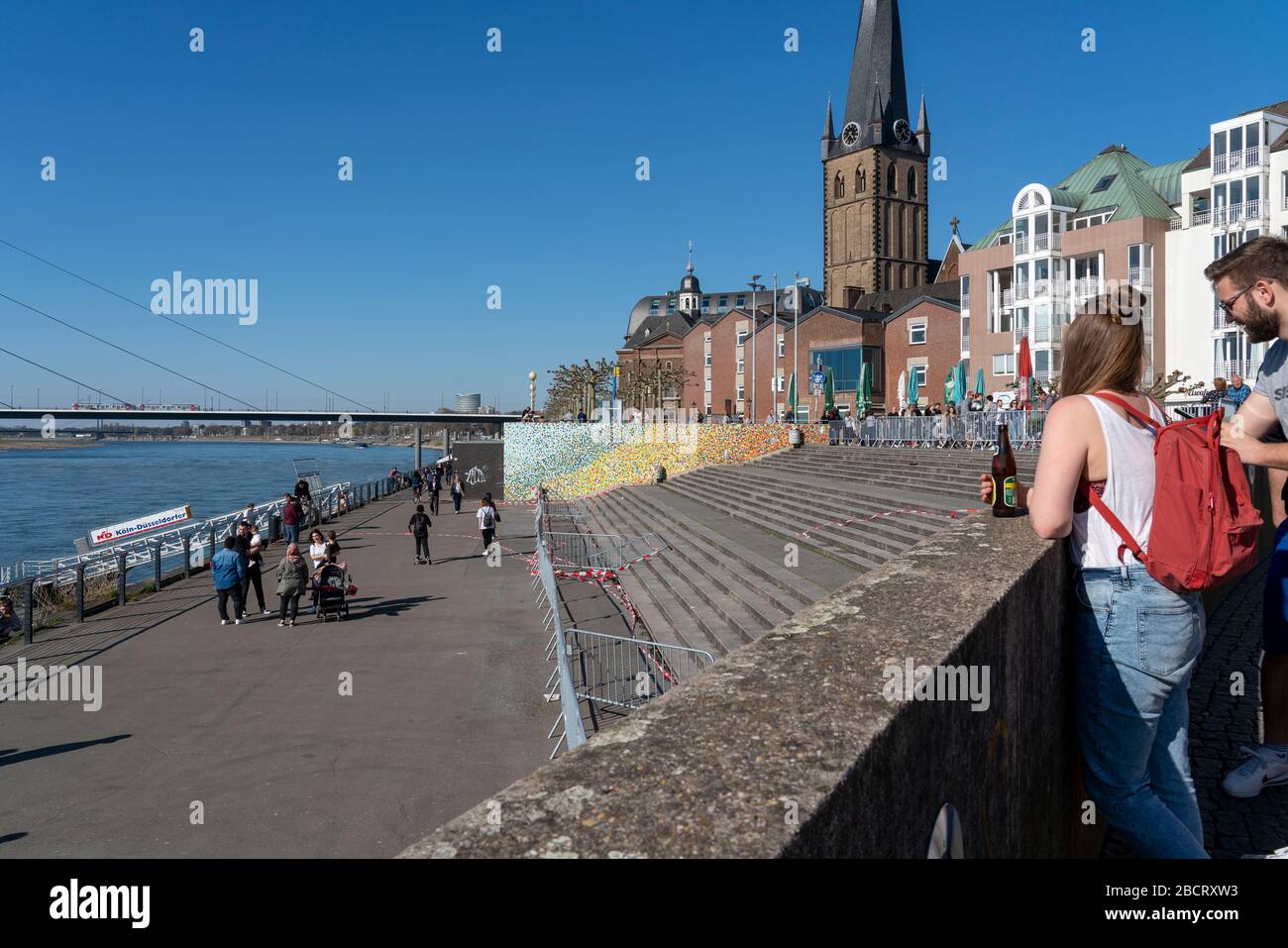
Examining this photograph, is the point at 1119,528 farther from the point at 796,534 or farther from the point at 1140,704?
the point at 796,534

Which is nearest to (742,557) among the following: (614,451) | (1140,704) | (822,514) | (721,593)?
(721,593)

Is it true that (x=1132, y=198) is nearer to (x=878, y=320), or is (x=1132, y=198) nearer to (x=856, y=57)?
(x=878, y=320)

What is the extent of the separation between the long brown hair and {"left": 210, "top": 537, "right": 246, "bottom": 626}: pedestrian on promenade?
50.7 feet

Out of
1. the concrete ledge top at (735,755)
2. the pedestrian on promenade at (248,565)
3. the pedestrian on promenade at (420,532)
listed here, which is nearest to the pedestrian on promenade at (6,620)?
the pedestrian on promenade at (248,565)

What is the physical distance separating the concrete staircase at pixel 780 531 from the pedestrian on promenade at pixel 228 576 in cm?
724

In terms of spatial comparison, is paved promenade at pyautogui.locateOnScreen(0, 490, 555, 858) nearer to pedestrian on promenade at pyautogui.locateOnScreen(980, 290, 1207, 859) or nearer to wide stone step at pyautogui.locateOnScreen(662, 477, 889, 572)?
wide stone step at pyautogui.locateOnScreen(662, 477, 889, 572)

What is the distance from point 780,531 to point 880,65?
88.6 meters

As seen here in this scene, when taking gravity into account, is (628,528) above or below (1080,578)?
below

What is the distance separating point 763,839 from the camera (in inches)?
55.6

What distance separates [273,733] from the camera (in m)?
9.90

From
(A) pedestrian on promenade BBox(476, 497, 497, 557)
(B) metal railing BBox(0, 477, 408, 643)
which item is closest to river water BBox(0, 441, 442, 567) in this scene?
(B) metal railing BBox(0, 477, 408, 643)
